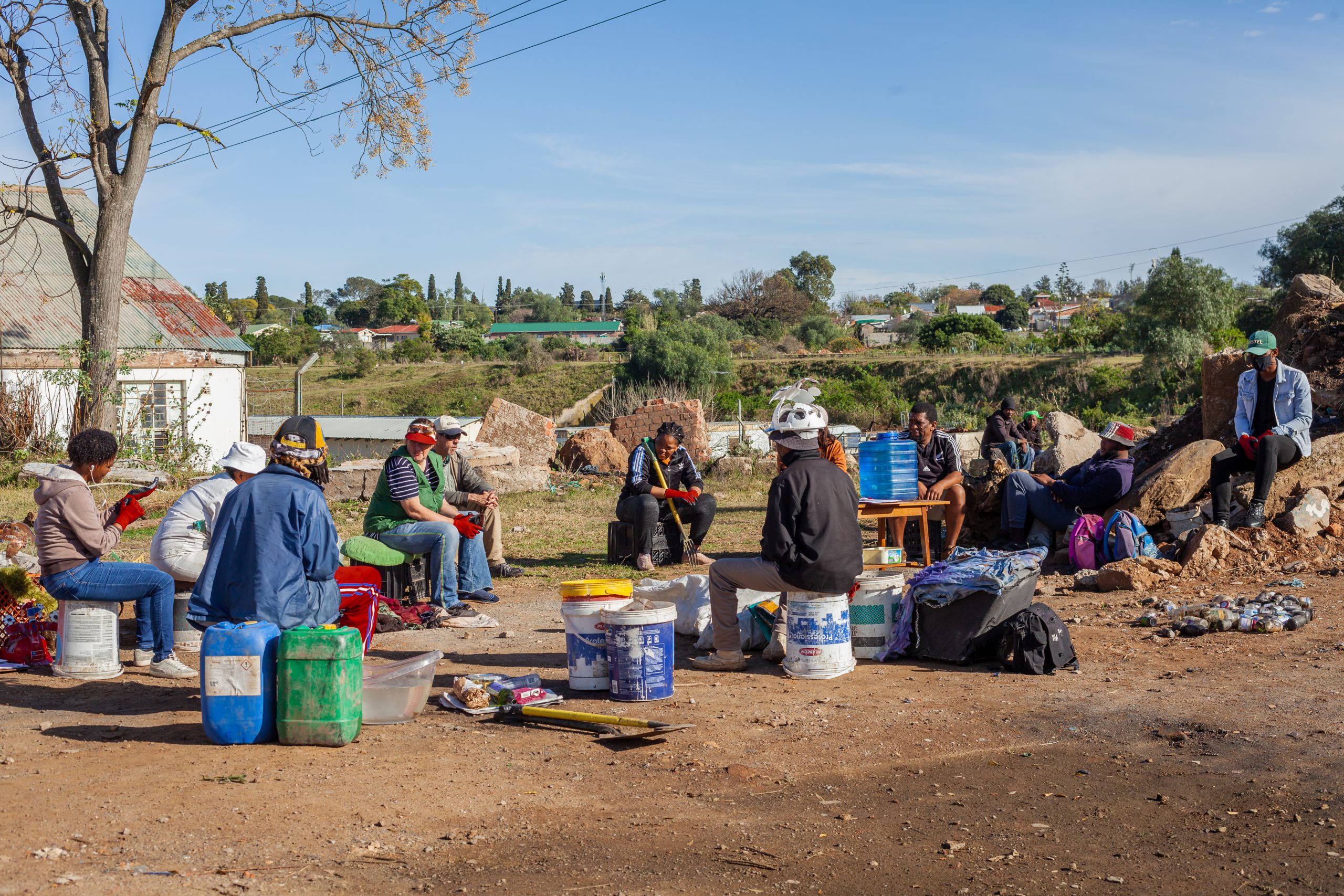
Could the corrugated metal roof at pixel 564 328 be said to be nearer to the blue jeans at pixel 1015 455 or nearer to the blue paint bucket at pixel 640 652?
the blue jeans at pixel 1015 455

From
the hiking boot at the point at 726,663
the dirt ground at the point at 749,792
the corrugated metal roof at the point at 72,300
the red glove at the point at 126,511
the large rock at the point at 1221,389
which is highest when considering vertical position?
the corrugated metal roof at the point at 72,300

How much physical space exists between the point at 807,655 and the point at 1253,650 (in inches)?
108

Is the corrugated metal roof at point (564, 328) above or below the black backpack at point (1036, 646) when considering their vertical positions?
above

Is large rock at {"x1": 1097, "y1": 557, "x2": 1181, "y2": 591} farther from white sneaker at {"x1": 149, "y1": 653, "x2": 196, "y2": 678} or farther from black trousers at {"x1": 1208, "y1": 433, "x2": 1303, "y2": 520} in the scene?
white sneaker at {"x1": 149, "y1": 653, "x2": 196, "y2": 678}

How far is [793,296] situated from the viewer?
79438mm

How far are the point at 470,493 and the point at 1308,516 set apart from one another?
22.9 feet

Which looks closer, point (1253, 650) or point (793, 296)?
point (1253, 650)

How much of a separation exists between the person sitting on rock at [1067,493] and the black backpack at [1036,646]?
11.8ft

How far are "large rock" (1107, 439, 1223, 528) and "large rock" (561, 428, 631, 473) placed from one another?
11.1 meters

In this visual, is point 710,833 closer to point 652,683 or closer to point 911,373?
point 652,683

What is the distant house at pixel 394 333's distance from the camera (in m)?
88.3

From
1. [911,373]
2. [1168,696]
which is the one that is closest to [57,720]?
[1168,696]

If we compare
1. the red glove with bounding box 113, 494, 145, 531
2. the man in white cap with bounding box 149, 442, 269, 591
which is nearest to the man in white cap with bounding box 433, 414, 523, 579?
the man in white cap with bounding box 149, 442, 269, 591

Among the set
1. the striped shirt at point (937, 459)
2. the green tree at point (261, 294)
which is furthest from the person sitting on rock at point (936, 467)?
the green tree at point (261, 294)
